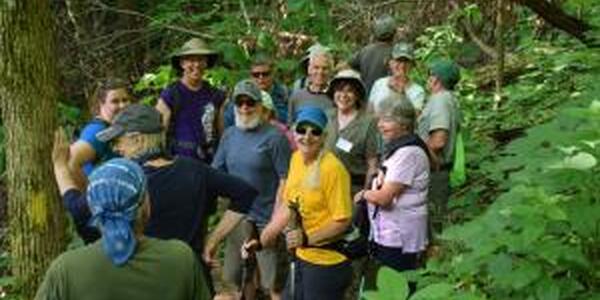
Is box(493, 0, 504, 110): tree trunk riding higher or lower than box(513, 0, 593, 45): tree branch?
lower

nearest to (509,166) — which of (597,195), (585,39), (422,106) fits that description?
(597,195)

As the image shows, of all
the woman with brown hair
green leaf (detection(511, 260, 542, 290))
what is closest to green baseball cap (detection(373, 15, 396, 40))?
the woman with brown hair

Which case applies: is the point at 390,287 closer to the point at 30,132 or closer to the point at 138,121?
the point at 138,121

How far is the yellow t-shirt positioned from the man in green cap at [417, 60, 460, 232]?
1.22 meters

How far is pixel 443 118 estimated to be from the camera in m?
6.43

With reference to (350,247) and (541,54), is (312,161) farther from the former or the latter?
(541,54)

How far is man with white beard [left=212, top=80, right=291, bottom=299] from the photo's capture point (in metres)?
5.88

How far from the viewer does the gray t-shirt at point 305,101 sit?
6.98 m

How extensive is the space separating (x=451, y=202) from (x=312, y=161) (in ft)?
7.48

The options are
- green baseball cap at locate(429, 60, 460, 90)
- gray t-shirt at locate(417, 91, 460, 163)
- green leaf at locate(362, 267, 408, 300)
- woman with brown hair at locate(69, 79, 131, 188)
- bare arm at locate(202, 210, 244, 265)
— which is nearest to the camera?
green leaf at locate(362, 267, 408, 300)

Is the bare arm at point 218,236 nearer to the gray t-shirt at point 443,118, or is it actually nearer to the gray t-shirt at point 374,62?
the gray t-shirt at point 443,118

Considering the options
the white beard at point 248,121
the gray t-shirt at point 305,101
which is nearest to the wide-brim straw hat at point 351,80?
the gray t-shirt at point 305,101

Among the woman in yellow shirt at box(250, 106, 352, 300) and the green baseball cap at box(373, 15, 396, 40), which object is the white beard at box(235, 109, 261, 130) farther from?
the green baseball cap at box(373, 15, 396, 40)

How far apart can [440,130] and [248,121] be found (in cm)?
148
